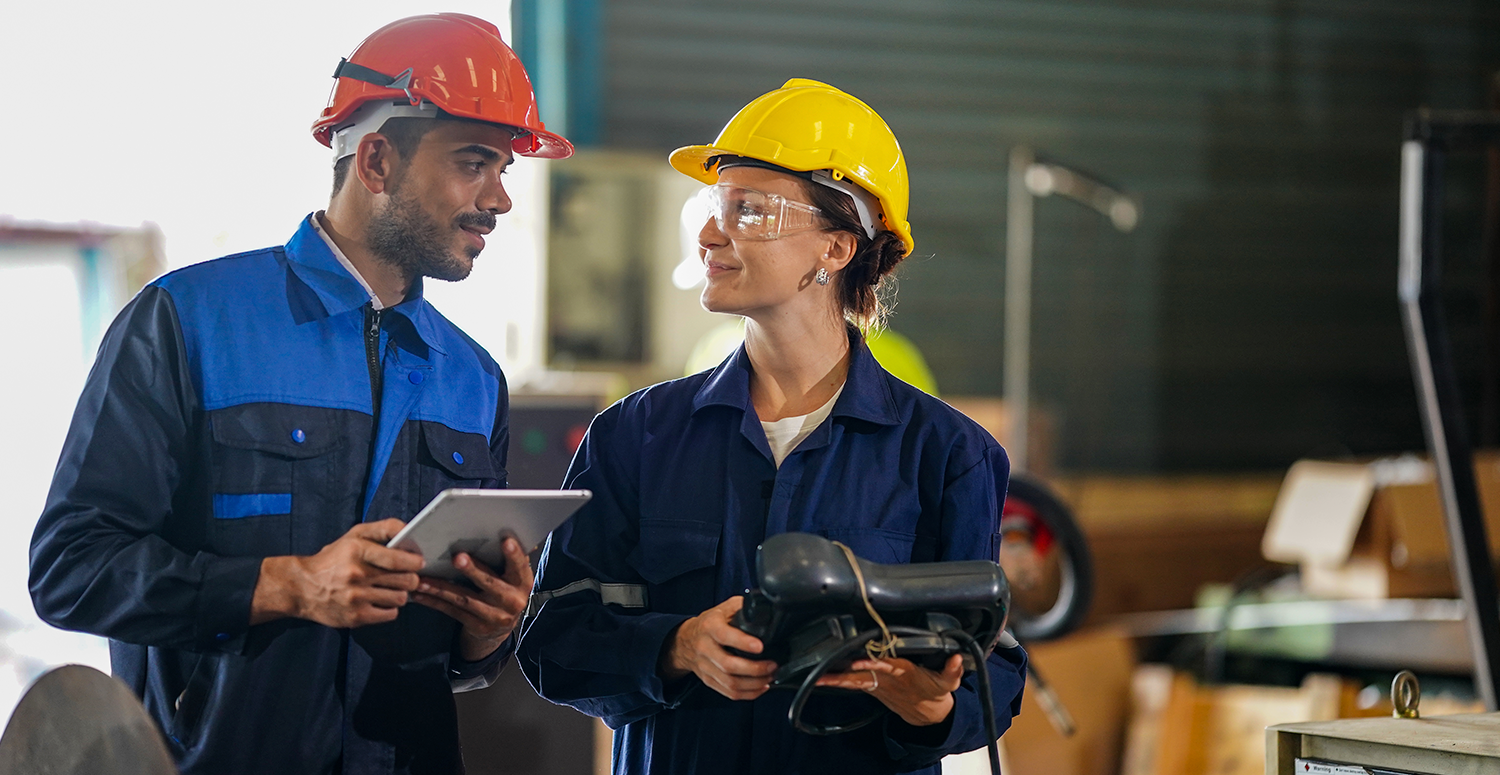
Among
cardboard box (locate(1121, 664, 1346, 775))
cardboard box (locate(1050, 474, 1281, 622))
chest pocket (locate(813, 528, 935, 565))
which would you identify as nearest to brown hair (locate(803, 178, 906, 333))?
chest pocket (locate(813, 528, 935, 565))

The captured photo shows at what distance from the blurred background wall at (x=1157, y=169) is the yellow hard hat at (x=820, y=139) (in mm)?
→ 4183

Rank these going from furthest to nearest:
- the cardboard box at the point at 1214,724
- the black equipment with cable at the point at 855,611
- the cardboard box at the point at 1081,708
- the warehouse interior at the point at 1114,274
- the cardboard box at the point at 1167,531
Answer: the cardboard box at the point at 1167,531
the cardboard box at the point at 1214,724
the cardboard box at the point at 1081,708
the warehouse interior at the point at 1114,274
the black equipment with cable at the point at 855,611

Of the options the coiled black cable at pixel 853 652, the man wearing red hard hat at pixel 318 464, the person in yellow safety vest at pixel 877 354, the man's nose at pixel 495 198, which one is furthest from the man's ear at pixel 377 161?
the person in yellow safety vest at pixel 877 354

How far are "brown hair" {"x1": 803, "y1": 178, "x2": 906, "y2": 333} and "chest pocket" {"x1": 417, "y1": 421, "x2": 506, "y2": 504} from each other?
52 centimetres

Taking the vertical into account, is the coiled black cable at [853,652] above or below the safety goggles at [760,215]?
below

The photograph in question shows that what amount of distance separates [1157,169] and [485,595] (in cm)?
594

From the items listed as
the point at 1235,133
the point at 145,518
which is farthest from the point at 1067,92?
the point at 145,518

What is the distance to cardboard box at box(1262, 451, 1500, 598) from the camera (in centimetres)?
487

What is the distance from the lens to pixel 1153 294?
6.84 m

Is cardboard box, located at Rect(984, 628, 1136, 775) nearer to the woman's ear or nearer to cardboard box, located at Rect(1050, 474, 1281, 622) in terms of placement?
cardboard box, located at Rect(1050, 474, 1281, 622)

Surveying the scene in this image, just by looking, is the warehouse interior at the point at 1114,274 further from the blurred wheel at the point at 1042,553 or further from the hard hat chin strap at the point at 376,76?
the hard hat chin strap at the point at 376,76

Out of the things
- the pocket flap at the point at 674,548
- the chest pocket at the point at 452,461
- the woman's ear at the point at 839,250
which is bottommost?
the pocket flap at the point at 674,548

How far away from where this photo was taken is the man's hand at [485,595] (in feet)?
5.02

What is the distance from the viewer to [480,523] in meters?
1.46
